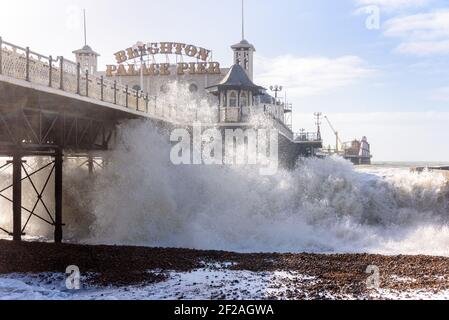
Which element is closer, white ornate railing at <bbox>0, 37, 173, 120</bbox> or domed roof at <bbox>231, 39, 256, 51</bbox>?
white ornate railing at <bbox>0, 37, 173, 120</bbox>

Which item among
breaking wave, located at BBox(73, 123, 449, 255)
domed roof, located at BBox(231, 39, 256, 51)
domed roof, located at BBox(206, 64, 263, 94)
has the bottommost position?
breaking wave, located at BBox(73, 123, 449, 255)

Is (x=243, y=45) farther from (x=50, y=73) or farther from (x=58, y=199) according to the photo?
(x=50, y=73)

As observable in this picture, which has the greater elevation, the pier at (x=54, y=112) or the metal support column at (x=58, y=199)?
the pier at (x=54, y=112)

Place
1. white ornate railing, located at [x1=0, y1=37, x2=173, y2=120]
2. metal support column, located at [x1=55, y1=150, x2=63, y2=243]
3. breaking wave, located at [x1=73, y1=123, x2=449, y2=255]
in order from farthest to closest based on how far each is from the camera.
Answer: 1. breaking wave, located at [x1=73, y1=123, x2=449, y2=255]
2. metal support column, located at [x1=55, y1=150, x2=63, y2=243]
3. white ornate railing, located at [x1=0, y1=37, x2=173, y2=120]

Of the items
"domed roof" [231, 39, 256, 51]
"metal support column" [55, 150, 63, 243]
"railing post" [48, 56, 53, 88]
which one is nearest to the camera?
"railing post" [48, 56, 53, 88]

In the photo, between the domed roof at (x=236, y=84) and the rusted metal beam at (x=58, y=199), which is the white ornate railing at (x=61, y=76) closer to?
the rusted metal beam at (x=58, y=199)

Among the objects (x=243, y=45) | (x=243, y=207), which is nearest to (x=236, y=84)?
(x=243, y=207)

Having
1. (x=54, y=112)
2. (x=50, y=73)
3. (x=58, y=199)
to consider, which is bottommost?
(x=58, y=199)

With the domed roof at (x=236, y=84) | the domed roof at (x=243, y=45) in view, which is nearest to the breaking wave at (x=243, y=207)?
the domed roof at (x=236, y=84)

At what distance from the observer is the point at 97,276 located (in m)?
12.9

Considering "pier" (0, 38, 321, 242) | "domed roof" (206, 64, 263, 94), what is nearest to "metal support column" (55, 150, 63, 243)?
"pier" (0, 38, 321, 242)

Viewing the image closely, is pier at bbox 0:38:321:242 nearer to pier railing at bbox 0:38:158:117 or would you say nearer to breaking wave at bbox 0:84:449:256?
pier railing at bbox 0:38:158:117
